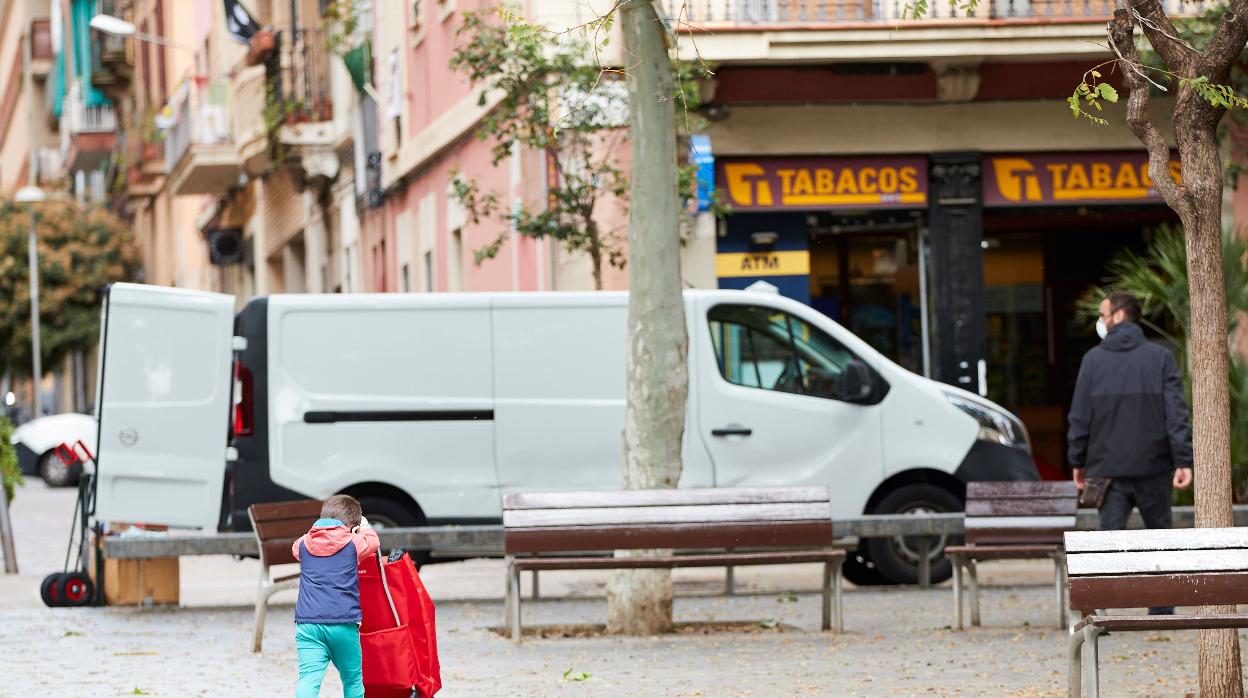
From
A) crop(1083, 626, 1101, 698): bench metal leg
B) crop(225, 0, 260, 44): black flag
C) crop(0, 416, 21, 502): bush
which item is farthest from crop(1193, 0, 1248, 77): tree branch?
crop(225, 0, 260, 44): black flag

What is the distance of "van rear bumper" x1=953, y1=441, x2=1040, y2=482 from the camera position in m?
14.7

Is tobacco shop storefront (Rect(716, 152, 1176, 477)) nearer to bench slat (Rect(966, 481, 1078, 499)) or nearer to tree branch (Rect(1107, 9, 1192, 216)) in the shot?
bench slat (Rect(966, 481, 1078, 499))

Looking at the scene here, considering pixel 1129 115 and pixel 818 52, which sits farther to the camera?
pixel 818 52

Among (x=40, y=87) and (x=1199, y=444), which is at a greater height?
(x=40, y=87)

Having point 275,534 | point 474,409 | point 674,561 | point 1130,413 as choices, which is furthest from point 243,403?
point 1130,413

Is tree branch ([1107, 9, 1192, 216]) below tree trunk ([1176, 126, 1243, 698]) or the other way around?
the other way around

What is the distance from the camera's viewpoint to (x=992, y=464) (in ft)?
48.3

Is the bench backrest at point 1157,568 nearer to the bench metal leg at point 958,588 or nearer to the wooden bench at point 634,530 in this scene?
the wooden bench at point 634,530

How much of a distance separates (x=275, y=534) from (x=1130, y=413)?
458cm

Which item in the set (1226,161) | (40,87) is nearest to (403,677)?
(1226,161)

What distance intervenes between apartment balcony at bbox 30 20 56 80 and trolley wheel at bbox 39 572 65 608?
62.7 meters

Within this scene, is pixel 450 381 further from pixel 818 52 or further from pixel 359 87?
pixel 359 87

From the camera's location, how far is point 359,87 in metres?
28.8

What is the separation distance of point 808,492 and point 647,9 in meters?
2.78
